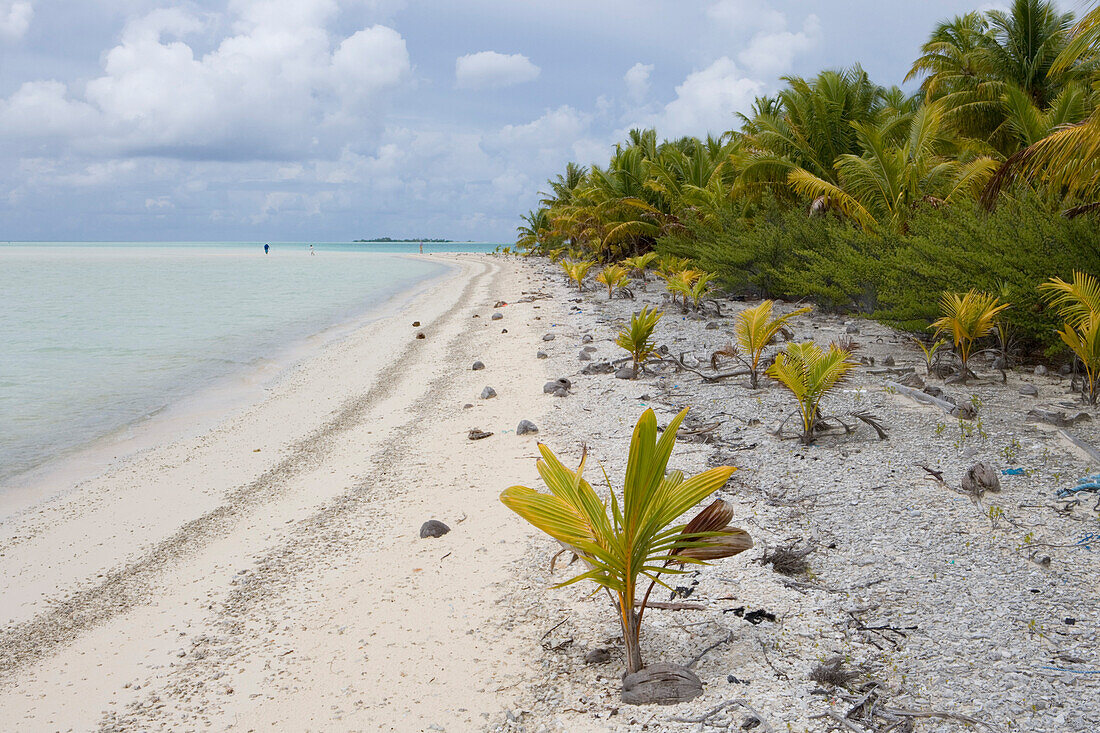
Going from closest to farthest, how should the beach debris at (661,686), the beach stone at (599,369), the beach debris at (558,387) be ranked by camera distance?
the beach debris at (661,686), the beach debris at (558,387), the beach stone at (599,369)

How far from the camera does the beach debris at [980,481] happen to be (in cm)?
355

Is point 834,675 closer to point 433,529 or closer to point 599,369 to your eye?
point 433,529

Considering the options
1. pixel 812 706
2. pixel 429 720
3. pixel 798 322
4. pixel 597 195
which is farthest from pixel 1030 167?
pixel 597 195

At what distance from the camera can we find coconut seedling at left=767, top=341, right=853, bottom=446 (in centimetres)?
450

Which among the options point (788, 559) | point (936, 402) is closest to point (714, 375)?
point (936, 402)

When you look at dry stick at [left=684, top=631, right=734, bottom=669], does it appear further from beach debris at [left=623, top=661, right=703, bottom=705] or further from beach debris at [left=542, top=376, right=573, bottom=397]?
beach debris at [left=542, top=376, right=573, bottom=397]

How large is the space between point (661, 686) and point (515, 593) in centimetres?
99

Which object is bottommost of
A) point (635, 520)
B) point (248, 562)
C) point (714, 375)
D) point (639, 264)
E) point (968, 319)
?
point (248, 562)

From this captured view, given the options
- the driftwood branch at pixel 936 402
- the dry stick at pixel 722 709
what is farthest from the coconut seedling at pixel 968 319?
the dry stick at pixel 722 709

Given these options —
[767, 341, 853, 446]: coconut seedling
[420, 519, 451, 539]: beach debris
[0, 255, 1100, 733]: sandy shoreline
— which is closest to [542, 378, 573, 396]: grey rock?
[0, 255, 1100, 733]: sandy shoreline

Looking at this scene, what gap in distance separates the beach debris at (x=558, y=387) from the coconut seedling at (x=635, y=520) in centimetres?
447

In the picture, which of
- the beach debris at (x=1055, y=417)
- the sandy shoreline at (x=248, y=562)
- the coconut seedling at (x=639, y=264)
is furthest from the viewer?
the coconut seedling at (x=639, y=264)

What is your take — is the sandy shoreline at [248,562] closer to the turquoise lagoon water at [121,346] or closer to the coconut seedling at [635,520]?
the coconut seedling at [635,520]

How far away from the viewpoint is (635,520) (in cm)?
214
